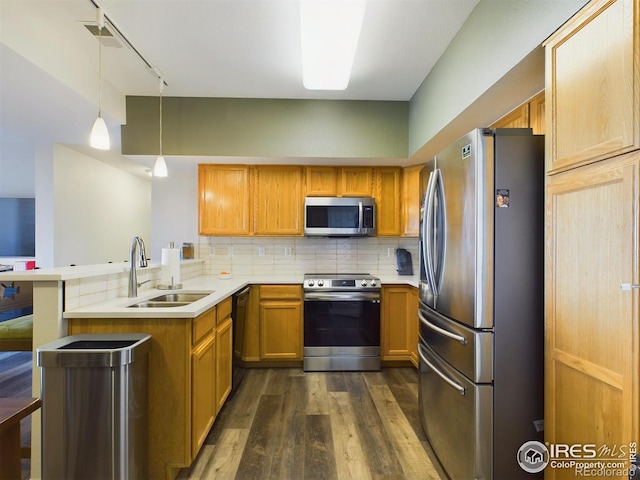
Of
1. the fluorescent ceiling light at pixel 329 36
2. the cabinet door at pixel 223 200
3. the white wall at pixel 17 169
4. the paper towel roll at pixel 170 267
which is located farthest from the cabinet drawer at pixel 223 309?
the white wall at pixel 17 169

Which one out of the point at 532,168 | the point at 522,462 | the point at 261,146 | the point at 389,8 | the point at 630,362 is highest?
the point at 389,8

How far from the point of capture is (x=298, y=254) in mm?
3842

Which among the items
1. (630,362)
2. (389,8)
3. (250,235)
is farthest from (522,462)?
(250,235)

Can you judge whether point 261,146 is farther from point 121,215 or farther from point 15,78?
point 121,215

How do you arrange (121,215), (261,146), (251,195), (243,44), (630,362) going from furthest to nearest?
1. (121,215)
2. (251,195)
3. (261,146)
4. (243,44)
5. (630,362)

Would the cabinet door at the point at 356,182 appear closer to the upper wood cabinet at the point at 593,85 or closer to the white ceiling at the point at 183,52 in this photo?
the white ceiling at the point at 183,52

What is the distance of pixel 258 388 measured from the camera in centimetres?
282

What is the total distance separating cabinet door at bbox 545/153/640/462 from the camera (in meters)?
0.94

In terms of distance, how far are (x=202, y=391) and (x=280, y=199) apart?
2160 millimetres

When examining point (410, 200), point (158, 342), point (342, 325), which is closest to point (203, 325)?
point (158, 342)

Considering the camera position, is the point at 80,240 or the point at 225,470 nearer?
the point at 225,470

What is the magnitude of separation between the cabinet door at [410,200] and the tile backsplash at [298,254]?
338 millimetres

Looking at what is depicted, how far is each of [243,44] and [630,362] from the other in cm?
265

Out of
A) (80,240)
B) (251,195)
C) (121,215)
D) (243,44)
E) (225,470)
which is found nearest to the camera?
(225,470)
